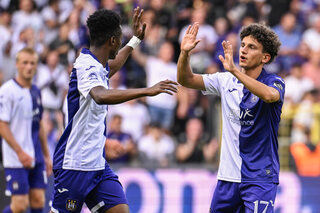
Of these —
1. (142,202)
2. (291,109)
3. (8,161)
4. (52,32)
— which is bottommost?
(142,202)

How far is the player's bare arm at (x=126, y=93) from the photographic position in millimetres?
5105

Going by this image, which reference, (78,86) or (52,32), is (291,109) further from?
(78,86)

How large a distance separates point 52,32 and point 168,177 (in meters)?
4.70

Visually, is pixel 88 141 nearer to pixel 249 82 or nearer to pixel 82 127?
pixel 82 127

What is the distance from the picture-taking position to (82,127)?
5711 mm

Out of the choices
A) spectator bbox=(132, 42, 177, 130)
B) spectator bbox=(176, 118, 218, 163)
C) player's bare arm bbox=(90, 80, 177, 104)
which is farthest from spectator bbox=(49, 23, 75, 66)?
player's bare arm bbox=(90, 80, 177, 104)

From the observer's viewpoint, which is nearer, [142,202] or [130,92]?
[130,92]

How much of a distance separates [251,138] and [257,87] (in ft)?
1.99

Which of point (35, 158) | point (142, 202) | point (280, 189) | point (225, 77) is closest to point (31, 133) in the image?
point (35, 158)

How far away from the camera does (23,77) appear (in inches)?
342

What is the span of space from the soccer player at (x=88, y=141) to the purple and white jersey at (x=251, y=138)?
3.82 ft

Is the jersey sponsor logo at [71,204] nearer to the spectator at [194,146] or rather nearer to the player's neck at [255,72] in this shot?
the player's neck at [255,72]

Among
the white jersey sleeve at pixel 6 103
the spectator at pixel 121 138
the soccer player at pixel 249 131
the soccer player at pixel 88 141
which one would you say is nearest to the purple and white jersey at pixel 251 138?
the soccer player at pixel 249 131

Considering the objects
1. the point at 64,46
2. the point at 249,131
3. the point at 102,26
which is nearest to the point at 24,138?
A: the point at 102,26
